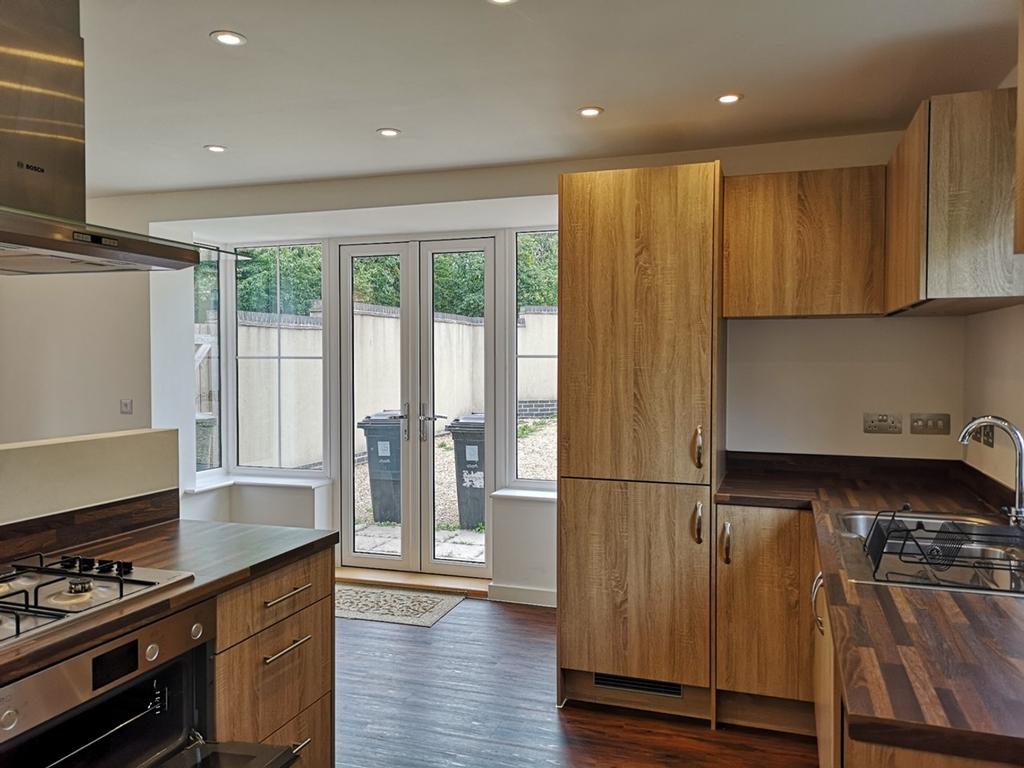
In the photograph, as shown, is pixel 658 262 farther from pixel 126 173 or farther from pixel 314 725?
pixel 126 173

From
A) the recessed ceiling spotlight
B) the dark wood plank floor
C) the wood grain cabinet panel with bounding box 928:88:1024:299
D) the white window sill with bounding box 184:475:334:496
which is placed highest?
the recessed ceiling spotlight

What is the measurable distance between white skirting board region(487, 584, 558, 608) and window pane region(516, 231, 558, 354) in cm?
145

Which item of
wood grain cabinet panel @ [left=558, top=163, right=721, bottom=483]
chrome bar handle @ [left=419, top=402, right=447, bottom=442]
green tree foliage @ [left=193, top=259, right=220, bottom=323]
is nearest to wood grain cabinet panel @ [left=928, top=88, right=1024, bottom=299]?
wood grain cabinet panel @ [left=558, top=163, right=721, bottom=483]

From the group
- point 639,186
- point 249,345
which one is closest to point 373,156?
point 639,186

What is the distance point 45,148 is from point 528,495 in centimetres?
317

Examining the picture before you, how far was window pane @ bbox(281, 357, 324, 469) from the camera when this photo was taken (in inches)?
203

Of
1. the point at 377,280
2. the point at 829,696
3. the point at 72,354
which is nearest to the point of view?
the point at 829,696

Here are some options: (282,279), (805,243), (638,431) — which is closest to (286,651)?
(638,431)

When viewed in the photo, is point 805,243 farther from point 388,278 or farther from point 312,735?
point 388,278

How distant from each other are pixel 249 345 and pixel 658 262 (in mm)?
3412

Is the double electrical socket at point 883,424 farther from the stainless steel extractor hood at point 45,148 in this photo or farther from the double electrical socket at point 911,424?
the stainless steel extractor hood at point 45,148

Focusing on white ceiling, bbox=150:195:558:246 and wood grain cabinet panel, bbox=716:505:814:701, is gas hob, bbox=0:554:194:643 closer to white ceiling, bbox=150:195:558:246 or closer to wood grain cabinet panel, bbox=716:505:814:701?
wood grain cabinet panel, bbox=716:505:814:701

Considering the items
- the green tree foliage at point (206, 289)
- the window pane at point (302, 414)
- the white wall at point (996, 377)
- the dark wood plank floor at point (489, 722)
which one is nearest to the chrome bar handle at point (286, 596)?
the dark wood plank floor at point (489, 722)

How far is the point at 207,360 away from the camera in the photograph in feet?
17.1
